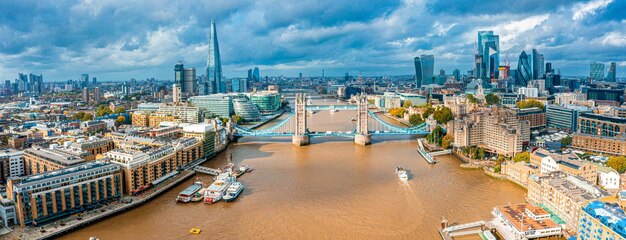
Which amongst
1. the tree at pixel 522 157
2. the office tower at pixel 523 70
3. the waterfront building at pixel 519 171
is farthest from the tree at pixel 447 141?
the office tower at pixel 523 70

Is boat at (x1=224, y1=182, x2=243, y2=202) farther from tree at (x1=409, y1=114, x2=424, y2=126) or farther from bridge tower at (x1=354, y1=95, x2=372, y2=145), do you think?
tree at (x1=409, y1=114, x2=424, y2=126)

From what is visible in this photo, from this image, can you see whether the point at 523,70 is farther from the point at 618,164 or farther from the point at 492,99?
the point at 618,164

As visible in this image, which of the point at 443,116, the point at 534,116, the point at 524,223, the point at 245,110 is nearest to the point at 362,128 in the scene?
the point at 443,116

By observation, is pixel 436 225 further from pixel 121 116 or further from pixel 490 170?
pixel 121 116

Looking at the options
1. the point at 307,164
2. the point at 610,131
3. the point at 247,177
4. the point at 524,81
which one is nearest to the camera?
the point at 247,177

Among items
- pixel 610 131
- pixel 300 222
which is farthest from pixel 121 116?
pixel 610 131

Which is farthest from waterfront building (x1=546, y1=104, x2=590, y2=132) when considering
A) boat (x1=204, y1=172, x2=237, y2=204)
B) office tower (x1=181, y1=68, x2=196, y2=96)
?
office tower (x1=181, y1=68, x2=196, y2=96)

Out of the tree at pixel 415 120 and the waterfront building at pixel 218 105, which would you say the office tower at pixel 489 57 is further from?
the waterfront building at pixel 218 105
